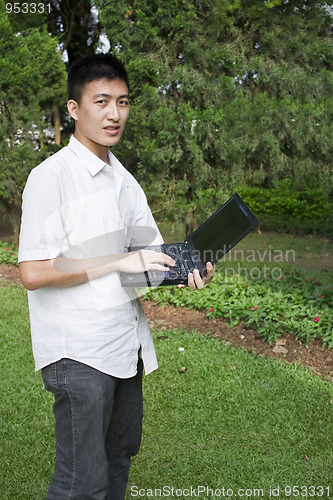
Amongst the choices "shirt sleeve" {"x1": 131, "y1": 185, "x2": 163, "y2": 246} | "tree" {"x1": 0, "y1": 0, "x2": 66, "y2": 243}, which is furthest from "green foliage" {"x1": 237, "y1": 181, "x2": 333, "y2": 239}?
"shirt sleeve" {"x1": 131, "y1": 185, "x2": 163, "y2": 246}

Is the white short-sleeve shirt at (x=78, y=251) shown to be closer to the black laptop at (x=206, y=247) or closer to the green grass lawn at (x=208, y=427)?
the black laptop at (x=206, y=247)

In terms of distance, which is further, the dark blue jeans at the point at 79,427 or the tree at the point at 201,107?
the tree at the point at 201,107

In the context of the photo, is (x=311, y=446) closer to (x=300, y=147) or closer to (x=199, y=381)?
(x=199, y=381)

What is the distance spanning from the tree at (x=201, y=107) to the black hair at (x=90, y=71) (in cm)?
517

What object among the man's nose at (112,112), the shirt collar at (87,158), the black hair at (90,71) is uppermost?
the black hair at (90,71)

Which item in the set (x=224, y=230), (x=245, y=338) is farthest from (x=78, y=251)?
(x=245, y=338)

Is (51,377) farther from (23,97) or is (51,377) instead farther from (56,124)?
(56,124)

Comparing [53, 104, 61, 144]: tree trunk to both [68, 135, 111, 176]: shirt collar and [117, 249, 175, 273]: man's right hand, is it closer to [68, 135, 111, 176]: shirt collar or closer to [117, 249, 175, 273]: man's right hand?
[68, 135, 111, 176]: shirt collar

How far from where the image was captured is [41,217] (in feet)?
5.39

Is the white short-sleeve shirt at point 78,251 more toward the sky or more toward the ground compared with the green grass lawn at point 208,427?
more toward the sky

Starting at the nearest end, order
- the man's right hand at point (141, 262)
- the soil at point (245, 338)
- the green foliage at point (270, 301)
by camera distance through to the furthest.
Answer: the man's right hand at point (141, 262) → the soil at point (245, 338) → the green foliage at point (270, 301)

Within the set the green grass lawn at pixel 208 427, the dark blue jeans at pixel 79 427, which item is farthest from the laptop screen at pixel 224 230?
the green grass lawn at pixel 208 427

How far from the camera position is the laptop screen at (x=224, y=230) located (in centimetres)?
193

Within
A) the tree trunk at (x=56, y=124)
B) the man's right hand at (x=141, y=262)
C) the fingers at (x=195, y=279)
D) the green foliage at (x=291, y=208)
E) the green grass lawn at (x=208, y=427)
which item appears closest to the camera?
the man's right hand at (x=141, y=262)
